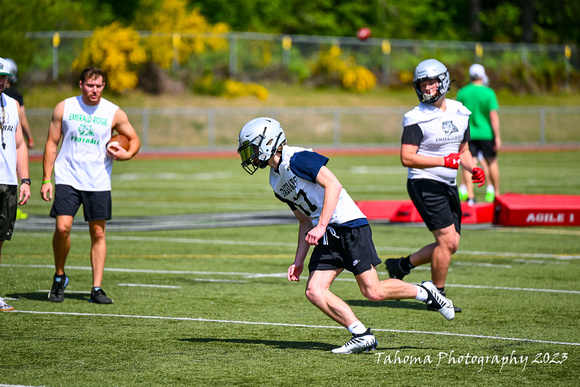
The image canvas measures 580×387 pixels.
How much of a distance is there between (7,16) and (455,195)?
3305 centimetres

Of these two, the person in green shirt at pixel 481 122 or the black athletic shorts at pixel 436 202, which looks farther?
the person in green shirt at pixel 481 122

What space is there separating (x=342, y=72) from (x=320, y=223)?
139 feet

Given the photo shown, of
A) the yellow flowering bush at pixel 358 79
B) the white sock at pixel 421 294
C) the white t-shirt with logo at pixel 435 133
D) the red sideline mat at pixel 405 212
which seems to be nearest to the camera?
the white sock at pixel 421 294

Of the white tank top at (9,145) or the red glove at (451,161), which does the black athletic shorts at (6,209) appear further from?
the red glove at (451,161)

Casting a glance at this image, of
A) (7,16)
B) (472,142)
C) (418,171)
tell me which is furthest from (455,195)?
(7,16)

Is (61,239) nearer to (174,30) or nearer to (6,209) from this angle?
(6,209)

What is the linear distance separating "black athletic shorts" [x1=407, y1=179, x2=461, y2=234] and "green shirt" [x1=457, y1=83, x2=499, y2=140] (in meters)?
7.33

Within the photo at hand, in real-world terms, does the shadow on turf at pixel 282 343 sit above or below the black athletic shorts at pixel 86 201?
below

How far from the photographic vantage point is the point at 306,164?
6.31 metres

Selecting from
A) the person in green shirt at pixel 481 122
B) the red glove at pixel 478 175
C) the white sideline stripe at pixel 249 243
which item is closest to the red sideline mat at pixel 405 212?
the person in green shirt at pixel 481 122

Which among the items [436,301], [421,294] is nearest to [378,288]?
[421,294]

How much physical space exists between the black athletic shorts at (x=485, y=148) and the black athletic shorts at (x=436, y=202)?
7.73 meters

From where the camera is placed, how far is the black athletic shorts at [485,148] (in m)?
15.9

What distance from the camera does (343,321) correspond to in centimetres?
653
